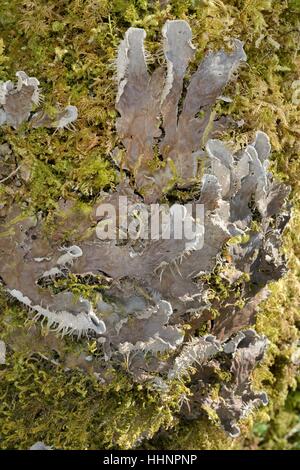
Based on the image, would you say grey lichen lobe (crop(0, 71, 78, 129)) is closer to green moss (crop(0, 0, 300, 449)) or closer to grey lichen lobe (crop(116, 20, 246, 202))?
green moss (crop(0, 0, 300, 449))

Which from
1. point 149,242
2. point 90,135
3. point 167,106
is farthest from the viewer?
point 90,135

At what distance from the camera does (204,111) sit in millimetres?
2072

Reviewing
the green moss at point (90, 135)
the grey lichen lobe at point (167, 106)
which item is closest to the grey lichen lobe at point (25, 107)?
the green moss at point (90, 135)

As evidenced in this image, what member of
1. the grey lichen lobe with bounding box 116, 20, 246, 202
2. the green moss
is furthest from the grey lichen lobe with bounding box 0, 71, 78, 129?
the grey lichen lobe with bounding box 116, 20, 246, 202

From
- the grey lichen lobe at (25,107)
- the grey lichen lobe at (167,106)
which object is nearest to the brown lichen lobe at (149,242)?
the grey lichen lobe at (167,106)

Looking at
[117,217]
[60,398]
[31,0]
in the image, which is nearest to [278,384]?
[60,398]

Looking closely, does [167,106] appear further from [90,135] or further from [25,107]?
[25,107]

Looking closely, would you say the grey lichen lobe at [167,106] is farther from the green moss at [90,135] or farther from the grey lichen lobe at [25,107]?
the grey lichen lobe at [25,107]

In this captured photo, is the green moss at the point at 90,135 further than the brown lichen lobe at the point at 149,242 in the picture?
Yes

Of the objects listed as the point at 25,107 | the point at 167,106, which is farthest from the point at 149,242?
the point at 25,107

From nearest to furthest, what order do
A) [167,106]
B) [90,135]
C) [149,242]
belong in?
[149,242] → [167,106] → [90,135]

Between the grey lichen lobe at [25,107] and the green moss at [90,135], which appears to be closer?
the grey lichen lobe at [25,107]

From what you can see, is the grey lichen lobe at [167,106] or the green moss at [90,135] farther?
the green moss at [90,135]

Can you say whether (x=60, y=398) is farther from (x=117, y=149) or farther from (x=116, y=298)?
(x=117, y=149)
